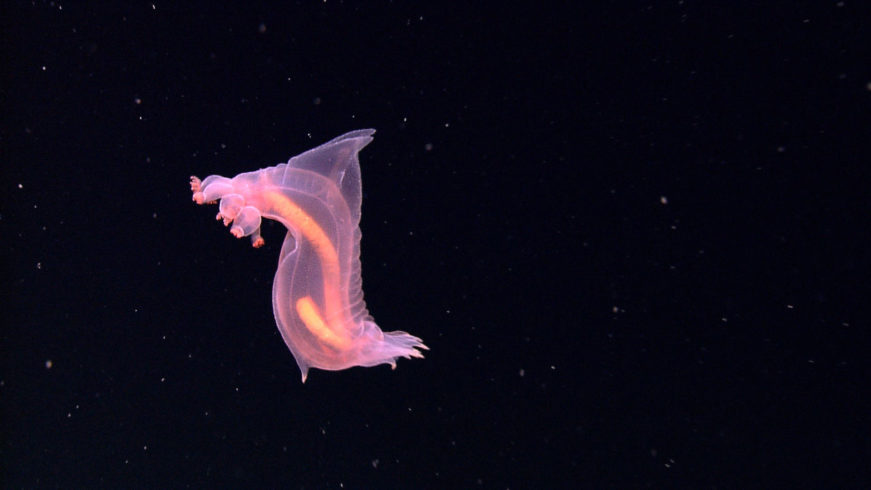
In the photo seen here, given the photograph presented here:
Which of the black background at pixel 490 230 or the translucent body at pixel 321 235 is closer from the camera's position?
the black background at pixel 490 230

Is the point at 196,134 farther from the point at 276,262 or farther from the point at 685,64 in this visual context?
the point at 685,64

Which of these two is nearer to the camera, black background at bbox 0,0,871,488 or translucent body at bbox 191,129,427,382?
black background at bbox 0,0,871,488

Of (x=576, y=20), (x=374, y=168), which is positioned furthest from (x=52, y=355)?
(x=576, y=20)

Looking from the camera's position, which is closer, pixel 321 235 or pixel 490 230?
pixel 490 230

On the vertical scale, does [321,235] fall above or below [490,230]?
above
